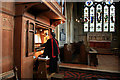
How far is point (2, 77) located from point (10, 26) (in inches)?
41.5

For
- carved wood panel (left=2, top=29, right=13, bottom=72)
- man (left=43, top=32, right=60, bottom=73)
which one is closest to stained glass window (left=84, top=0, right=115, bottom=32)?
man (left=43, top=32, right=60, bottom=73)

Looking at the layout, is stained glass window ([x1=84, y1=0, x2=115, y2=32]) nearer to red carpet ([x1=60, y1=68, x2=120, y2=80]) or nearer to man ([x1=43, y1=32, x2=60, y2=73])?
red carpet ([x1=60, y1=68, x2=120, y2=80])

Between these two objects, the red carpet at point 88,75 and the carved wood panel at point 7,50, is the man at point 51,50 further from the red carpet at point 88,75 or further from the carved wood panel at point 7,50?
the carved wood panel at point 7,50

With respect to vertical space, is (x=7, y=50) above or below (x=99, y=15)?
below

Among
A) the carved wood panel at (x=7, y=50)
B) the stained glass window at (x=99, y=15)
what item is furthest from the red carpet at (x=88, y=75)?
the stained glass window at (x=99, y=15)

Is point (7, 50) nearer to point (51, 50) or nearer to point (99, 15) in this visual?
point (51, 50)

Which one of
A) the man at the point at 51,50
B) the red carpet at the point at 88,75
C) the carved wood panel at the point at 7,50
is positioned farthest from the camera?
the red carpet at the point at 88,75

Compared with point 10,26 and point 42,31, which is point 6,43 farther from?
point 42,31

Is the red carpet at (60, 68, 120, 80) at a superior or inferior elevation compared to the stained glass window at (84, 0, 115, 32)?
inferior

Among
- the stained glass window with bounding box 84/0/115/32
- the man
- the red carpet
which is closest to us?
the man

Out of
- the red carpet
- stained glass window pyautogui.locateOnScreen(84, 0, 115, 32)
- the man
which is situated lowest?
the red carpet

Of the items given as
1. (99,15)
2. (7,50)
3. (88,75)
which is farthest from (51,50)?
(99,15)

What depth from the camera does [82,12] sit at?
14.3 meters

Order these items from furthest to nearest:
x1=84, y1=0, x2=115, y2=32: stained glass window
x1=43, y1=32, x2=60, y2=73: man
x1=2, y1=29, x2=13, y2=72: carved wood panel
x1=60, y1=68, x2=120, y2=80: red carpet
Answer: x1=84, y1=0, x2=115, y2=32: stained glass window < x1=60, y1=68, x2=120, y2=80: red carpet < x1=43, y1=32, x2=60, y2=73: man < x1=2, y1=29, x2=13, y2=72: carved wood panel
